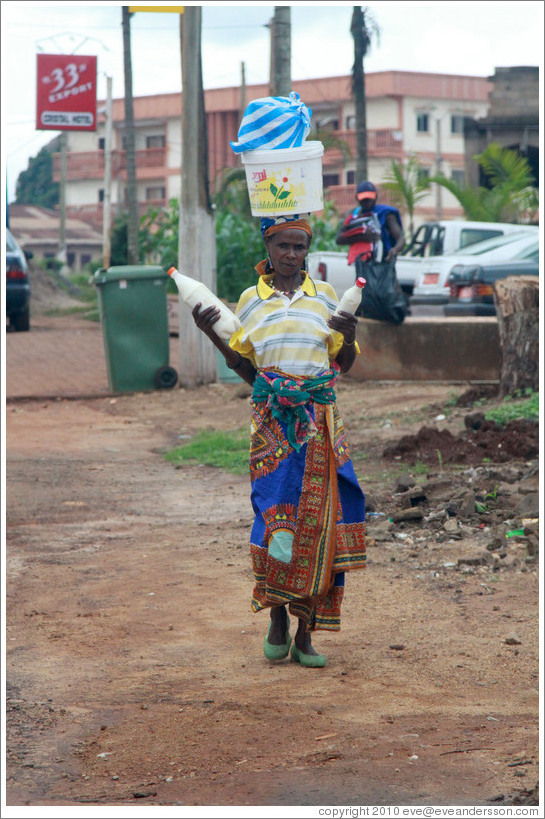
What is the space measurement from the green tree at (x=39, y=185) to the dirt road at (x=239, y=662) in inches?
2152

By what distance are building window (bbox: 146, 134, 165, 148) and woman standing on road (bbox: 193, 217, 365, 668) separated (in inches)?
1939

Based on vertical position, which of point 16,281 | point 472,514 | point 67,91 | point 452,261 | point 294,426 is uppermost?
point 67,91

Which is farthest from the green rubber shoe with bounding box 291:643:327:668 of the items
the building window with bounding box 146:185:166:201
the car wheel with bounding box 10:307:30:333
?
the building window with bounding box 146:185:166:201

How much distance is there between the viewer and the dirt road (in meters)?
3.27

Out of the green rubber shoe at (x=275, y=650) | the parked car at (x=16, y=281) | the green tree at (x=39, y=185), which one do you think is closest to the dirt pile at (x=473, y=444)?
the green rubber shoe at (x=275, y=650)

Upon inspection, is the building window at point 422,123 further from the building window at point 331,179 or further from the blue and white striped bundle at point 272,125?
the blue and white striped bundle at point 272,125

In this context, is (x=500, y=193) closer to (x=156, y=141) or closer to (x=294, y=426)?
(x=294, y=426)

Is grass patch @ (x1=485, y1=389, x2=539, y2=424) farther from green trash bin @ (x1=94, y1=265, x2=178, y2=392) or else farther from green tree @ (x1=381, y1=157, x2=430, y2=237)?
green tree @ (x1=381, y1=157, x2=430, y2=237)

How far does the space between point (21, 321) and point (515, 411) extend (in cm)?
1167

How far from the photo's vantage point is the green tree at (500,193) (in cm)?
2469

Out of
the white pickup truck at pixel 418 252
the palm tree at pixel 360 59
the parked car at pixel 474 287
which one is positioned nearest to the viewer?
the parked car at pixel 474 287

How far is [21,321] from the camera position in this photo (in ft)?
61.7

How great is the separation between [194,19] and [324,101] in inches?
1281

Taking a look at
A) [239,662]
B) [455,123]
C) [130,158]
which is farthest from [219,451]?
[455,123]
